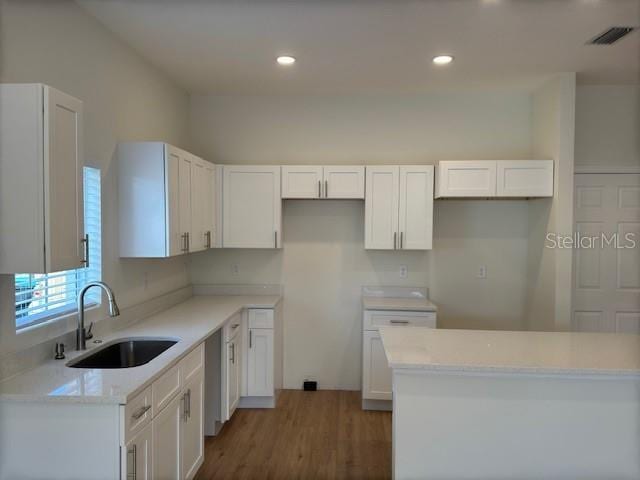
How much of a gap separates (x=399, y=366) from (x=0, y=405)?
5.49 ft

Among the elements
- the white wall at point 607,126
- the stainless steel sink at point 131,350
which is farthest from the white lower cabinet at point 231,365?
the white wall at point 607,126

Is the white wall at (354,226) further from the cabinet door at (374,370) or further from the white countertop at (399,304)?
the cabinet door at (374,370)

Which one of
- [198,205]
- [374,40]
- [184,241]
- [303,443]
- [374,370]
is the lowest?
[303,443]

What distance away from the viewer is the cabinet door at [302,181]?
12.7 feet

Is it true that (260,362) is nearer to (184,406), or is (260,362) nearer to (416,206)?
(184,406)

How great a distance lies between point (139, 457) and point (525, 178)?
3.38m

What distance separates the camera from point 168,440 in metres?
2.19

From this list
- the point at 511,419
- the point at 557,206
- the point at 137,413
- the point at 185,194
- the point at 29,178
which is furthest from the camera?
the point at 557,206

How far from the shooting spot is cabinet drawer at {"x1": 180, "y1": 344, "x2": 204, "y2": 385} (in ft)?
7.79

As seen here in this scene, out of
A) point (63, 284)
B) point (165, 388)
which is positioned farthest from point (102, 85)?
point (165, 388)

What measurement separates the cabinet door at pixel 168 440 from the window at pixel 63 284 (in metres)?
0.77

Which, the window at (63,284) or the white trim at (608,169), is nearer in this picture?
the window at (63,284)

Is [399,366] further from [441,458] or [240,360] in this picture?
[240,360]

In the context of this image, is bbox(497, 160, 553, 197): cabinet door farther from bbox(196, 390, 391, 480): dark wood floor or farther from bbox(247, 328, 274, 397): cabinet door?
bbox(247, 328, 274, 397): cabinet door
